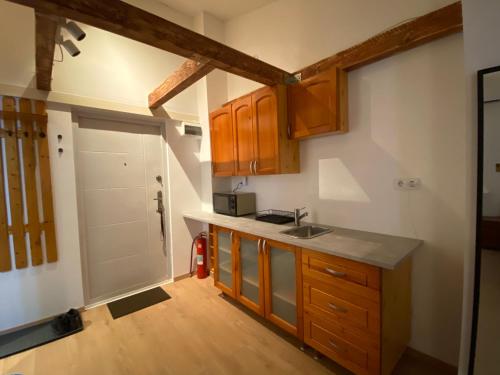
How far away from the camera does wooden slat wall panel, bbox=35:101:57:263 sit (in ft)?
7.29

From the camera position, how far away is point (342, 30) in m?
A: 2.08

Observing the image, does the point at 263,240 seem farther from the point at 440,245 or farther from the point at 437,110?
the point at 437,110

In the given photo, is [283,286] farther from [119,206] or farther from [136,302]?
[119,206]

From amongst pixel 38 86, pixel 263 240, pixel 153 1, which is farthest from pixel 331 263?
pixel 153 1

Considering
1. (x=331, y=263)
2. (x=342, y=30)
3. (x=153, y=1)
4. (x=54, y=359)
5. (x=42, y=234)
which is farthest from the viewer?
(x=153, y=1)

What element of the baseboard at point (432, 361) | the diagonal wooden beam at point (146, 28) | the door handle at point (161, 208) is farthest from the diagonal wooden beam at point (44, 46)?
the baseboard at point (432, 361)

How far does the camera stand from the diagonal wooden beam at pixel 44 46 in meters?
1.42

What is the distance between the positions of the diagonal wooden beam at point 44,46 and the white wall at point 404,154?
80.8 inches

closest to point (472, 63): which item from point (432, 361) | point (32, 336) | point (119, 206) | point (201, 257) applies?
point (432, 361)

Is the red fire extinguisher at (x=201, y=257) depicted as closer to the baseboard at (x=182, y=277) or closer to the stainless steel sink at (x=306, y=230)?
the baseboard at (x=182, y=277)

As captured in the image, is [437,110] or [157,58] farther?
[157,58]

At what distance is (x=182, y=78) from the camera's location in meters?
2.18

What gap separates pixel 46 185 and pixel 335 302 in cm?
274

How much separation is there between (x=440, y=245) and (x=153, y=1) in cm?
391
